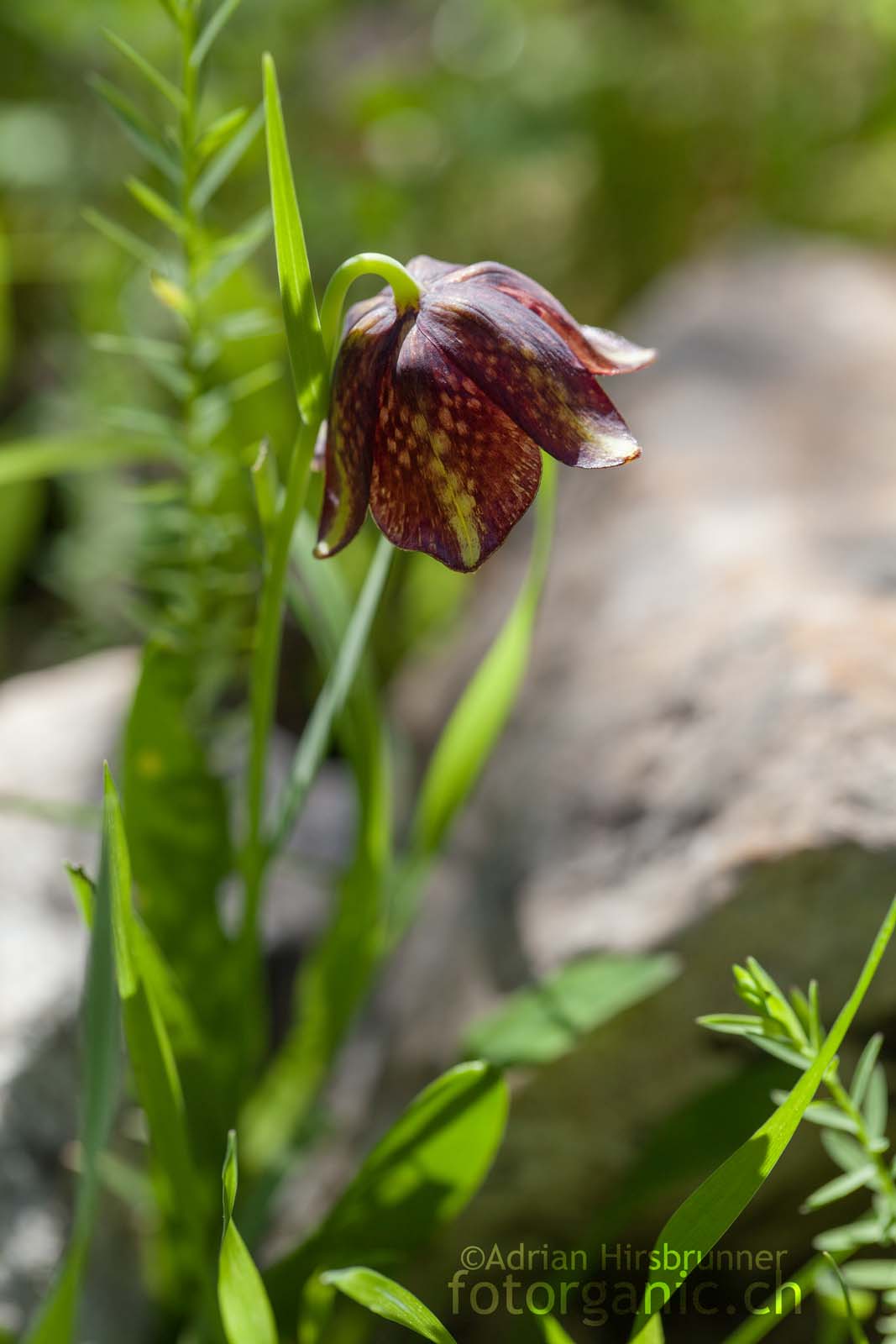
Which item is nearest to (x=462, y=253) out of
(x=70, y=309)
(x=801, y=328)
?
(x=70, y=309)

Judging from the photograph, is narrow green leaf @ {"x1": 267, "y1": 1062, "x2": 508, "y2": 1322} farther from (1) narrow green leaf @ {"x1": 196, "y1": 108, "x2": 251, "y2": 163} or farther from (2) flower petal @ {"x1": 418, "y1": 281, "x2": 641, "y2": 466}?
(1) narrow green leaf @ {"x1": 196, "y1": 108, "x2": 251, "y2": 163}

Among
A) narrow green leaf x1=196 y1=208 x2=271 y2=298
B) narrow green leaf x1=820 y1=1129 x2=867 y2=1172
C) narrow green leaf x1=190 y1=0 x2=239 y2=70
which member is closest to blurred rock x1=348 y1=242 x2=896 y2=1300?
narrow green leaf x1=820 y1=1129 x2=867 y2=1172

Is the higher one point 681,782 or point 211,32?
point 211,32

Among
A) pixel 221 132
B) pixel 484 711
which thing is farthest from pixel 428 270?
pixel 484 711

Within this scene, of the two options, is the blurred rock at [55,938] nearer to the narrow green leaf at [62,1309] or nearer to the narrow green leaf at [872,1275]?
the narrow green leaf at [62,1309]

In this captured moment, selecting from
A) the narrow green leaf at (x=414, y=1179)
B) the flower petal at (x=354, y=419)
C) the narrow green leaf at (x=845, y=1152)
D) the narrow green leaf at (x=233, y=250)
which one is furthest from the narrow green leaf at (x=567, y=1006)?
the narrow green leaf at (x=233, y=250)

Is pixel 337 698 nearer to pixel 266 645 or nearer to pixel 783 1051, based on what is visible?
pixel 266 645
